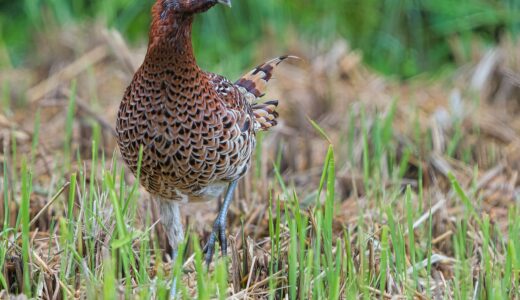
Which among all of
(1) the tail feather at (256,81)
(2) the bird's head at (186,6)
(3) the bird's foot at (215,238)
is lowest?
(3) the bird's foot at (215,238)

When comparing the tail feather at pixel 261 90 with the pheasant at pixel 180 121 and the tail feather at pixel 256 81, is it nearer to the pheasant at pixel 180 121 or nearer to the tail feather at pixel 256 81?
the tail feather at pixel 256 81

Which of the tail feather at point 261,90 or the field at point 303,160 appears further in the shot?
the tail feather at point 261,90

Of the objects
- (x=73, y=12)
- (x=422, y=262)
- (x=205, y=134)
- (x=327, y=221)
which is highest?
(x=73, y=12)

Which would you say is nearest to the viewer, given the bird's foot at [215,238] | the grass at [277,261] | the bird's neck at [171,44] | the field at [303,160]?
the grass at [277,261]

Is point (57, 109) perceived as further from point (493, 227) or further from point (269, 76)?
point (493, 227)

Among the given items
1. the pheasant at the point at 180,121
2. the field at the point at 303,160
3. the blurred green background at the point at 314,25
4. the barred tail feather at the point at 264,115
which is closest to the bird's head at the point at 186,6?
the pheasant at the point at 180,121

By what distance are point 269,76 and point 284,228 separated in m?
0.65

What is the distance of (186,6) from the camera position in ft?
10.3

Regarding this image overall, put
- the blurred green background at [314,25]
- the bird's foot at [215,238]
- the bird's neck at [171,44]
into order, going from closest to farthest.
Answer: the bird's neck at [171,44]
the bird's foot at [215,238]
the blurred green background at [314,25]

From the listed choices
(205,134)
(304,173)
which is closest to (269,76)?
(205,134)

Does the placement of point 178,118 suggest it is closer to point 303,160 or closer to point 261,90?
point 261,90

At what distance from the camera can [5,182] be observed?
354cm

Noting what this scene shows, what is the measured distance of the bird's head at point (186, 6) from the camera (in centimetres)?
312

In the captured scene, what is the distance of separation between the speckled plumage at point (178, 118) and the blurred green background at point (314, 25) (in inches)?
122
